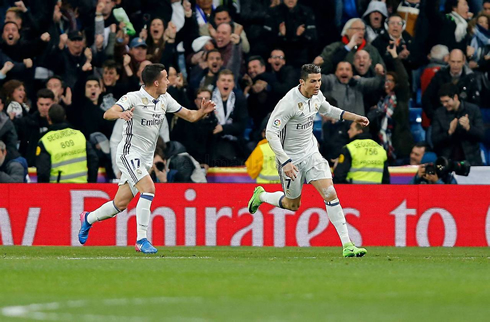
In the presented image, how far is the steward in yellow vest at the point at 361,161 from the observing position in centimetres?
1630

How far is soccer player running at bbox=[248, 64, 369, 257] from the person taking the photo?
12.5 meters

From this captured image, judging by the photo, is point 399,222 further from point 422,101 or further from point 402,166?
point 422,101

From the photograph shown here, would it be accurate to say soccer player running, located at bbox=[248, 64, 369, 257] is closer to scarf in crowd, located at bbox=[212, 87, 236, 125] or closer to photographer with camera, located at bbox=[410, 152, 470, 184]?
photographer with camera, located at bbox=[410, 152, 470, 184]

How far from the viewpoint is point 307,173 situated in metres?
12.9

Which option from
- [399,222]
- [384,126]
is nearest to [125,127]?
[399,222]

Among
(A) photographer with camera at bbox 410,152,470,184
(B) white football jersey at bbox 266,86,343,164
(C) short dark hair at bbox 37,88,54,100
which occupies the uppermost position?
(C) short dark hair at bbox 37,88,54,100

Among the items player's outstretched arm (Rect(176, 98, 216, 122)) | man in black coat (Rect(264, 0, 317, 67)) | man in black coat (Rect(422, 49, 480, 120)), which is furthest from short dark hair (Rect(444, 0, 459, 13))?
player's outstretched arm (Rect(176, 98, 216, 122))

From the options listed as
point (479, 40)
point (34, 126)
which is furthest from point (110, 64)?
point (479, 40)

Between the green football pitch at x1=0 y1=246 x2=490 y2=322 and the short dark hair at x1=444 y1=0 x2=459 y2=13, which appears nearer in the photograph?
the green football pitch at x1=0 y1=246 x2=490 y2=322

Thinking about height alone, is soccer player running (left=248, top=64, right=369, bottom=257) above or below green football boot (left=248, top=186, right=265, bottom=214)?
above

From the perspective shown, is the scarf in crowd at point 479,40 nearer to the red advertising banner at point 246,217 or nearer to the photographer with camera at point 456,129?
the photographer with camera at point 456,129

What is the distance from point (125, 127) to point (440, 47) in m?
8.49

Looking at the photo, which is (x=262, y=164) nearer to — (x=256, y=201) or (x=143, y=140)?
(x=256, y=201)

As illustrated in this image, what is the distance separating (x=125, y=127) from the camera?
1322cm
